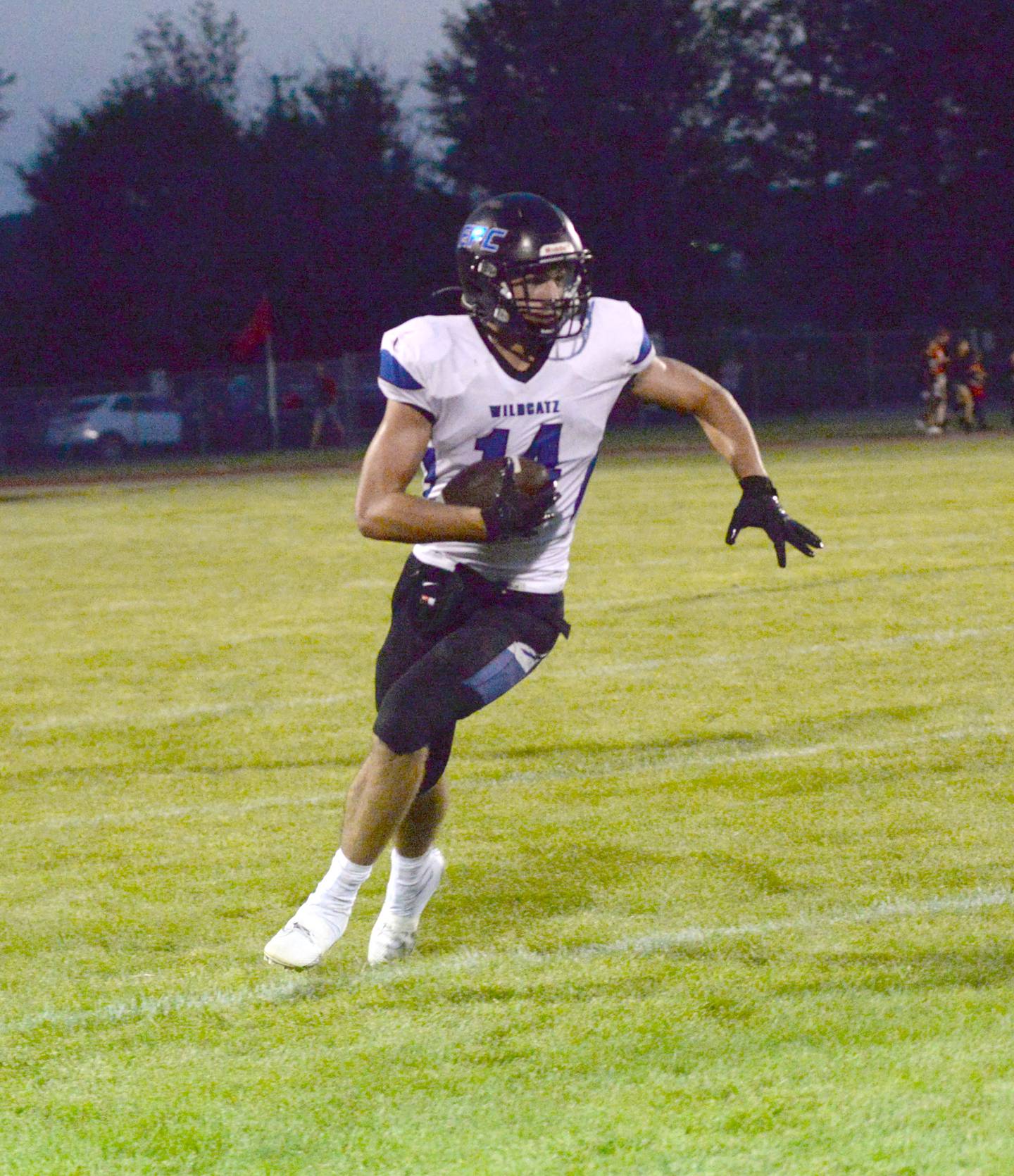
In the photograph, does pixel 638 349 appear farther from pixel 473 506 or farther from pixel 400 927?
pixel 400 927

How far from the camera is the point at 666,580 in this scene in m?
11.6

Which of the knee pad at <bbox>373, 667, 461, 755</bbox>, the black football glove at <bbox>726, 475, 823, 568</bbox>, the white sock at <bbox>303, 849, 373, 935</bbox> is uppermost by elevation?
the black football glove at <bbox>726, 475, 823, 568</bbox>

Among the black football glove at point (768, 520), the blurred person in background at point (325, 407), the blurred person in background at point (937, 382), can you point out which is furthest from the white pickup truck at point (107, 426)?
the black football glove at point (768, 520)

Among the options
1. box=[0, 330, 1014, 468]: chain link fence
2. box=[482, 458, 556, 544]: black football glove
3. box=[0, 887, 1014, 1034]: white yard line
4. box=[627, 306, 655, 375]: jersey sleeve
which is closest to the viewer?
box=[0, 887, 1014, 1034]: white yard line

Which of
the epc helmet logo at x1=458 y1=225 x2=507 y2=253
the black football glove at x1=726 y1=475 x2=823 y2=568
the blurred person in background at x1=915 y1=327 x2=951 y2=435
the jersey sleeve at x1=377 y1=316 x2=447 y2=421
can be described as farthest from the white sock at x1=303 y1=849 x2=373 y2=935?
the blurred person in background at x1=915 y1=327 x2=951 y2=435

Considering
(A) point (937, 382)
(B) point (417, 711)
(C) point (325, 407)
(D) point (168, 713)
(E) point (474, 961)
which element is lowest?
(C) point (325, 407)

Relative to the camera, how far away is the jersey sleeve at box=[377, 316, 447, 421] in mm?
4375

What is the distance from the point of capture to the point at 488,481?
172 inches

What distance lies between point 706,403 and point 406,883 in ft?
5.04

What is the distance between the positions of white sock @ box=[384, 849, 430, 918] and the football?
99cm

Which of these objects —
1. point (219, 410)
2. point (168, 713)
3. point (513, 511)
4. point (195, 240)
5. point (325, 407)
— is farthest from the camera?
point (195, 240)

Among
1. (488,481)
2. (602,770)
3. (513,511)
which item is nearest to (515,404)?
(488,481)

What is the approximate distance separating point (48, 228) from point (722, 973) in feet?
142

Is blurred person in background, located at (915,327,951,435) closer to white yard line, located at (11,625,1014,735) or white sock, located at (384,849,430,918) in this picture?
white yard line, located at (11,625,1014,735)
